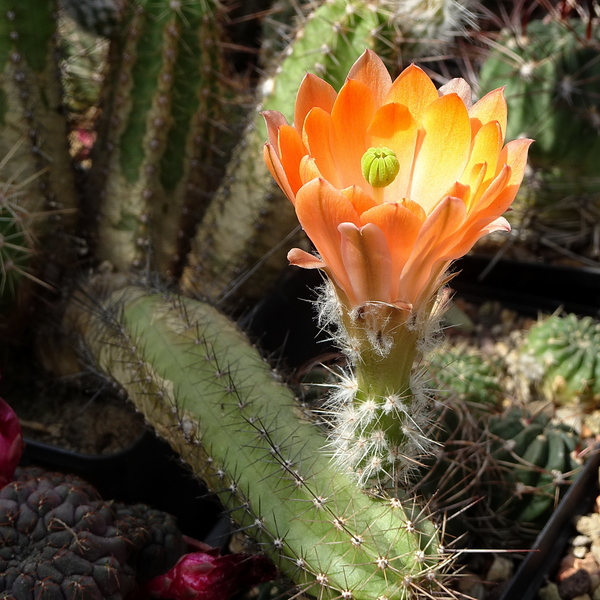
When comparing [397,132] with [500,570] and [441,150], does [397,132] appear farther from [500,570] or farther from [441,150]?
[500,570]

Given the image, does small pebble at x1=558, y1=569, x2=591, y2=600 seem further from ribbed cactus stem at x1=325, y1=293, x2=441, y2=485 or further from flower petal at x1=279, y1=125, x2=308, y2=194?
flower petal at x1=279, y1=125, x2=308, y2=194

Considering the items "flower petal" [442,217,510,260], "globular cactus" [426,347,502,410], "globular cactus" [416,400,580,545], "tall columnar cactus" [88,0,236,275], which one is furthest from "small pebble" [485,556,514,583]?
"tall columnar cactus" [88,0,236,275]

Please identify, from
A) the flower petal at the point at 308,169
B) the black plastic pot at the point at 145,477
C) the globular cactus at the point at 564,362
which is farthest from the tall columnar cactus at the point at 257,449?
the globular cactus at the point at 564,362

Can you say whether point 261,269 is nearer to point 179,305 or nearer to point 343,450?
point 179,305

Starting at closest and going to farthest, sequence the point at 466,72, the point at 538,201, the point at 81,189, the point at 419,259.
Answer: the point at 419,259 → the point at 81,189 → the point at 538,201 → the point at 466,72

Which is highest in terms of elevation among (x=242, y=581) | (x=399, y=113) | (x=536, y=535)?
(x=399, y=113)

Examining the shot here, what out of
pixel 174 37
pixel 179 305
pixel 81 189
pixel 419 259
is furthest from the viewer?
pixel 81 189

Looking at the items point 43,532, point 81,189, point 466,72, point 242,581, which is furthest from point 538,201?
point 43,532

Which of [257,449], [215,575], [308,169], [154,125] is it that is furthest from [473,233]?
[154,125]
